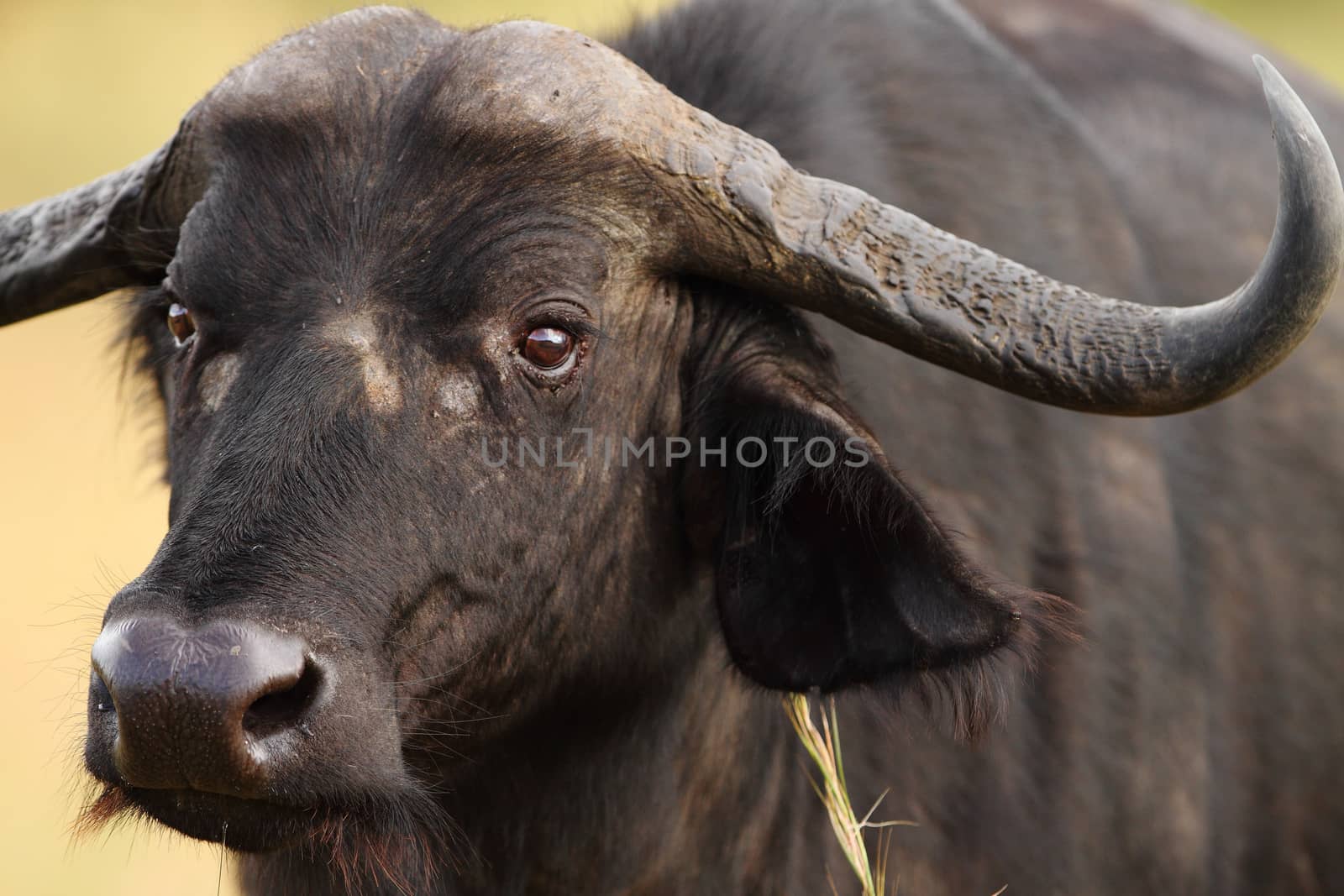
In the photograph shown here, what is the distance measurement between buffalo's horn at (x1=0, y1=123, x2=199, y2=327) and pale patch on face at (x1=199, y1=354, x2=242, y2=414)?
2.18ft

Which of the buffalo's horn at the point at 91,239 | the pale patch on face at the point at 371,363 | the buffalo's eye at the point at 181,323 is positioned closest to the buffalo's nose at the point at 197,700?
the pale patch on face at the point at 371,363

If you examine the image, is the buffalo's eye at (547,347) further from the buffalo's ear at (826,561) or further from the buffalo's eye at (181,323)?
the buffalo's eye at (181,323)

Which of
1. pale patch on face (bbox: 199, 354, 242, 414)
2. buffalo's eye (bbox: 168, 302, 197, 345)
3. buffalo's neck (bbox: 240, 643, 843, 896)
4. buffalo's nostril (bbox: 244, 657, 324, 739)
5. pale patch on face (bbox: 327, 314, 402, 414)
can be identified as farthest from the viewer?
buffalo's neck (bbox: 240, 643, 843, 896)

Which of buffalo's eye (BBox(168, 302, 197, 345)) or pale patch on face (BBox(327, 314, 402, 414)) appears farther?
buffalo's eye (BBox(168, 302, 197, 345))

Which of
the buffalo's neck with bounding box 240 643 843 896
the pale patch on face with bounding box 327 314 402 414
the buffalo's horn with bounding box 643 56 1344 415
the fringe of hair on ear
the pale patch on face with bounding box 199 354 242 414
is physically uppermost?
the buffalo's horn with bounding box 643 56 1344 415

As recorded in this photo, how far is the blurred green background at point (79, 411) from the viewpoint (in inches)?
243

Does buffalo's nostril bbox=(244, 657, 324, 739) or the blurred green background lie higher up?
buffalo's nostril bbox=(244, 657, 324, 739)

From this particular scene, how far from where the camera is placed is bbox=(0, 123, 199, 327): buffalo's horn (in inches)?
139

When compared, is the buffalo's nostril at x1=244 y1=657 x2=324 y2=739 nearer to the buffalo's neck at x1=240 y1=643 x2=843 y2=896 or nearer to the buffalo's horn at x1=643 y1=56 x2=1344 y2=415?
the buffalo's neck at x1=240 y1=643 x2=843 y2=896

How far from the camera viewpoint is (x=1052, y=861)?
3.95m

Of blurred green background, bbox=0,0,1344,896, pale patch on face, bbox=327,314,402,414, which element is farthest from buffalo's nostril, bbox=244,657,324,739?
blurred green background, bbox=0,0,1344,896

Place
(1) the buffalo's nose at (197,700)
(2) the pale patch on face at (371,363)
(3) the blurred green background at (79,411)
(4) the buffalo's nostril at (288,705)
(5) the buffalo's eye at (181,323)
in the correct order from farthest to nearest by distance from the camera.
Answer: (3) the blurred green background at (79,411), (5) the buffalo's eye at (181,323), (2) the pale patch on face at (371,363), (4) the buffalo's nostril at (288,705), (1) the buffalo's nose at (197,700)

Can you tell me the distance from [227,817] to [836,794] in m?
1.31

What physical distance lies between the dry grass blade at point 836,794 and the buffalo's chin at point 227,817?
1134 millimetres
